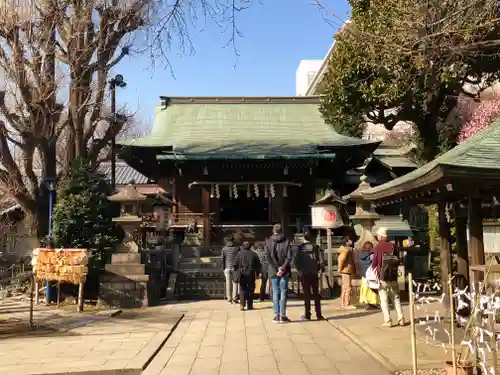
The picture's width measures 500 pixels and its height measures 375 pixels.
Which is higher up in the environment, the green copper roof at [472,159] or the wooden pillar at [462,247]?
the green copper roof at [472,159]

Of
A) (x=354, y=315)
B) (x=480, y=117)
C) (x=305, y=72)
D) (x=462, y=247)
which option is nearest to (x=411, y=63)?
(x=462, y=247)

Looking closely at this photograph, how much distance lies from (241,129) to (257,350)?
16.9 meters

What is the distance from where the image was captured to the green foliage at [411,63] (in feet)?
21.0

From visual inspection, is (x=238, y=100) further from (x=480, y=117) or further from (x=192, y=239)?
(x=480, y=117)

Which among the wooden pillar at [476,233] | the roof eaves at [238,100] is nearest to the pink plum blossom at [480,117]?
the roof eaves at [238,100]

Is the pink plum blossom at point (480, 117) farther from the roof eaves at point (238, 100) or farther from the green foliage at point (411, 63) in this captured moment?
the roof eaves at point (238, 100)

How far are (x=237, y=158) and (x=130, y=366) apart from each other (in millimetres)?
13039

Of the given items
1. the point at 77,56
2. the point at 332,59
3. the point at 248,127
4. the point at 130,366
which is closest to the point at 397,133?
the point at 248,127

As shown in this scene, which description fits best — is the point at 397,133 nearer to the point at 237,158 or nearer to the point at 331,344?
the point at 237,158

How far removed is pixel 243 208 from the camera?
22.9m

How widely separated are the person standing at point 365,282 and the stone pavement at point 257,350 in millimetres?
1572

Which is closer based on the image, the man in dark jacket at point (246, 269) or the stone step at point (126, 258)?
the man in dark jacket at point (246, 269)

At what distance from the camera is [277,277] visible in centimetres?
975

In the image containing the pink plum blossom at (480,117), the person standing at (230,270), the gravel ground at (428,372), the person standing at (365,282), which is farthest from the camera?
the pink plum blossom at (480,117)
